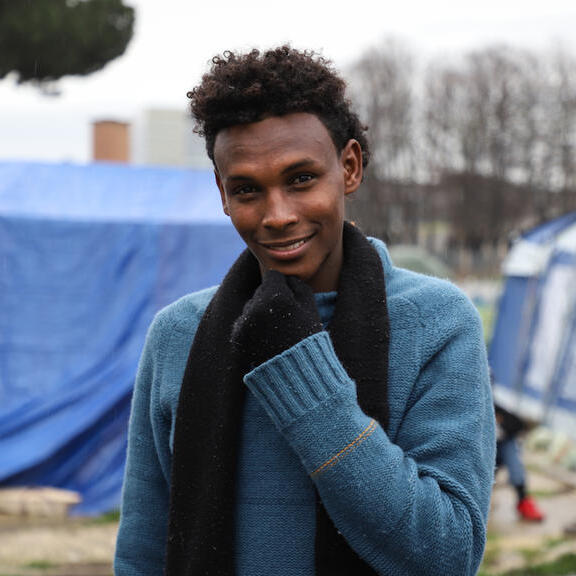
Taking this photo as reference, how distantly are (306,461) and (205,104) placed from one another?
2.00 ft

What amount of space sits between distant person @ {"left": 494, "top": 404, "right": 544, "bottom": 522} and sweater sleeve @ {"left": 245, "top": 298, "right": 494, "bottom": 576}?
475 cm

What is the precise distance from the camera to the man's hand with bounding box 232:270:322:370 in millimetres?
1217

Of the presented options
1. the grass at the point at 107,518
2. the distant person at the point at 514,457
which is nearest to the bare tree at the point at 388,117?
the distant person at the point at 514,457

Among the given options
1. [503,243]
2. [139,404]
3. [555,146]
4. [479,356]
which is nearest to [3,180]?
[139,404]

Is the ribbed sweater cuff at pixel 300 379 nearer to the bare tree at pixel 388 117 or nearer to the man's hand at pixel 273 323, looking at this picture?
the man's hand at pixel 273 323

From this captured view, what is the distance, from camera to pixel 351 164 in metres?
1.41

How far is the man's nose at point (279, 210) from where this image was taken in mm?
1292

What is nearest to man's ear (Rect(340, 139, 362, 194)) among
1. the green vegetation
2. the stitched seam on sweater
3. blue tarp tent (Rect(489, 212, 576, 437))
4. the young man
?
the young man

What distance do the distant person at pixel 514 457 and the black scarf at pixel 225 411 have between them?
4.72 m

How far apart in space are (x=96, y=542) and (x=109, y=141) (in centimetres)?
450

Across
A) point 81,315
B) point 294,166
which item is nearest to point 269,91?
point 294,166

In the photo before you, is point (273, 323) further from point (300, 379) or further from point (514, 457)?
point (514, 457)

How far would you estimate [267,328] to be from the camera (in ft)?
4.03

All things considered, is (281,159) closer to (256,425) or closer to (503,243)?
(256,425)
